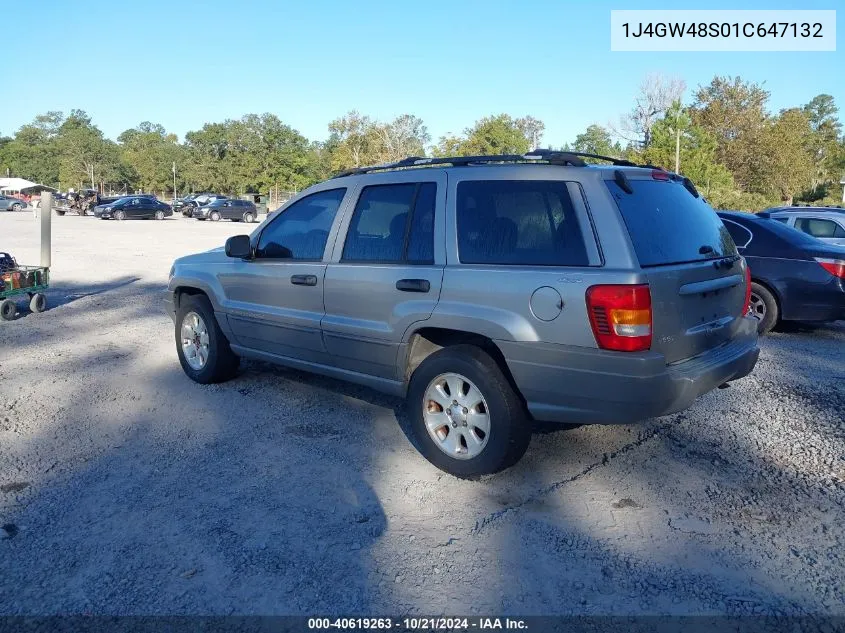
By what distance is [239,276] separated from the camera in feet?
18.0

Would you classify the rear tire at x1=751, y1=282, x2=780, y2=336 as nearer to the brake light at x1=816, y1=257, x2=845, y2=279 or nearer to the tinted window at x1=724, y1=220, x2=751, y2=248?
the tinted window at x1=724, y1=220, x2=751, y2=248

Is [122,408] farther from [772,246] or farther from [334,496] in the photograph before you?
[772,246]

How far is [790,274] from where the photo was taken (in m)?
7.86

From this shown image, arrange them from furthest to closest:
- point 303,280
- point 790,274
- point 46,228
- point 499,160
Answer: point 46,228, point 790,274, point 303,280, point 499,160

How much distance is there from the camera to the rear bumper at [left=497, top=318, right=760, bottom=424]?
3.46 meters

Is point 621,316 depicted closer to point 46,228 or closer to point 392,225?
point 392,225

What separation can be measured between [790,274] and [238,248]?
6345mm

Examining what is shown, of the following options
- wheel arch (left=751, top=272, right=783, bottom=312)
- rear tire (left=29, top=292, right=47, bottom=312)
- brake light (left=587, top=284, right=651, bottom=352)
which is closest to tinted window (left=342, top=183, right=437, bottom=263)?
brake light (left=587, top=284, right=651, bottom=352)

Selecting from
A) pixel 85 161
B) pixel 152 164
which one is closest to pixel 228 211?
pixel 152 164

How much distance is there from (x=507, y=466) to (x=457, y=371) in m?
0.63

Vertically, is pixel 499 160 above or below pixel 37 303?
above

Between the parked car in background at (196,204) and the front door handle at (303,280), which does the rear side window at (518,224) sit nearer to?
the front door handle at (303,280)

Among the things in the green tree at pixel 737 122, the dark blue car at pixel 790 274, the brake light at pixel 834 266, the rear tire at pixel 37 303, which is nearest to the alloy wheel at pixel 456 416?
the dark blue car at pixel 790 274

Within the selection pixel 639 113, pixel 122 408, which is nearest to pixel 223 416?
pixel 122 408
